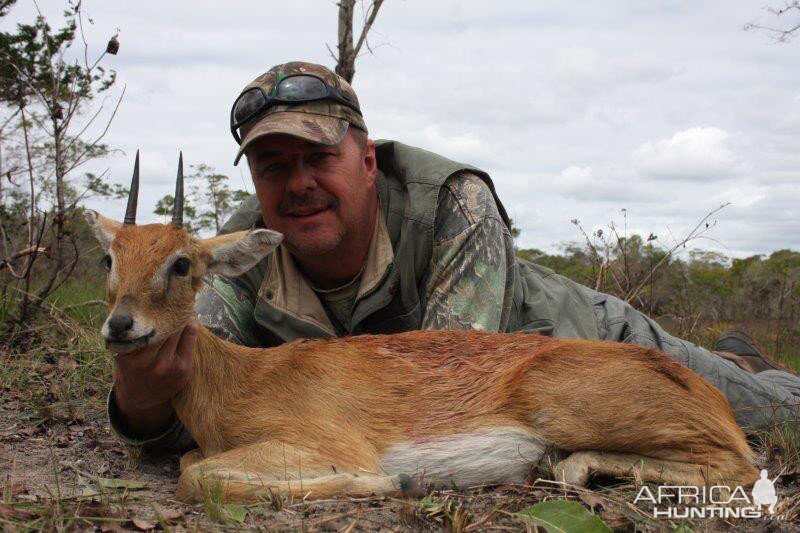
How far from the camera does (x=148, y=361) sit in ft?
14.6

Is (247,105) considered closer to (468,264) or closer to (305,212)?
(305,212)

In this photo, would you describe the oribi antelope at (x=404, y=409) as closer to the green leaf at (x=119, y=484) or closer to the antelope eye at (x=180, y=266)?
the antelope eye at (x=180, y=266)

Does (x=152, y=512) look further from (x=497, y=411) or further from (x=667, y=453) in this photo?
(x=667, y=453)

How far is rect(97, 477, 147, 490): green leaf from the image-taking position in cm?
436

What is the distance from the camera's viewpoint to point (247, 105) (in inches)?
233

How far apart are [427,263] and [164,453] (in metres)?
2.45

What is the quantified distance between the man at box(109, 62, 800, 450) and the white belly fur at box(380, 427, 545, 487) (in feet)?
4.36

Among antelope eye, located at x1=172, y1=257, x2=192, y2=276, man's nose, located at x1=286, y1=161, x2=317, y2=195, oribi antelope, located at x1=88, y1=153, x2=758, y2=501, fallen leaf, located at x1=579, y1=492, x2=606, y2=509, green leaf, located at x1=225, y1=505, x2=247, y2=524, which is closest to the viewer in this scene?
green leaf, located at x1=225, y1=505, x2=247, y2=524

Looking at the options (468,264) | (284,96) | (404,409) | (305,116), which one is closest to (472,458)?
(404,409)

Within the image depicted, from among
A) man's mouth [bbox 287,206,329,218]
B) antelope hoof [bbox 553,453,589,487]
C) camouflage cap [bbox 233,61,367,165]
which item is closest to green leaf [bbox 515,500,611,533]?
antelope hoof [bbox 553,453,589,487]

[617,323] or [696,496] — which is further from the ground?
[617,323]

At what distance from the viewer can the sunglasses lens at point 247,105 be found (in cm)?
585

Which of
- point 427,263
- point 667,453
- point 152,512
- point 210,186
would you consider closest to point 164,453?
point 152,512

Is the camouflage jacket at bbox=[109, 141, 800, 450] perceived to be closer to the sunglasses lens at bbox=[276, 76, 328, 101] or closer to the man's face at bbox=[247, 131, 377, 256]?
the man's face at bbox=[247, 131, 377, 256]
